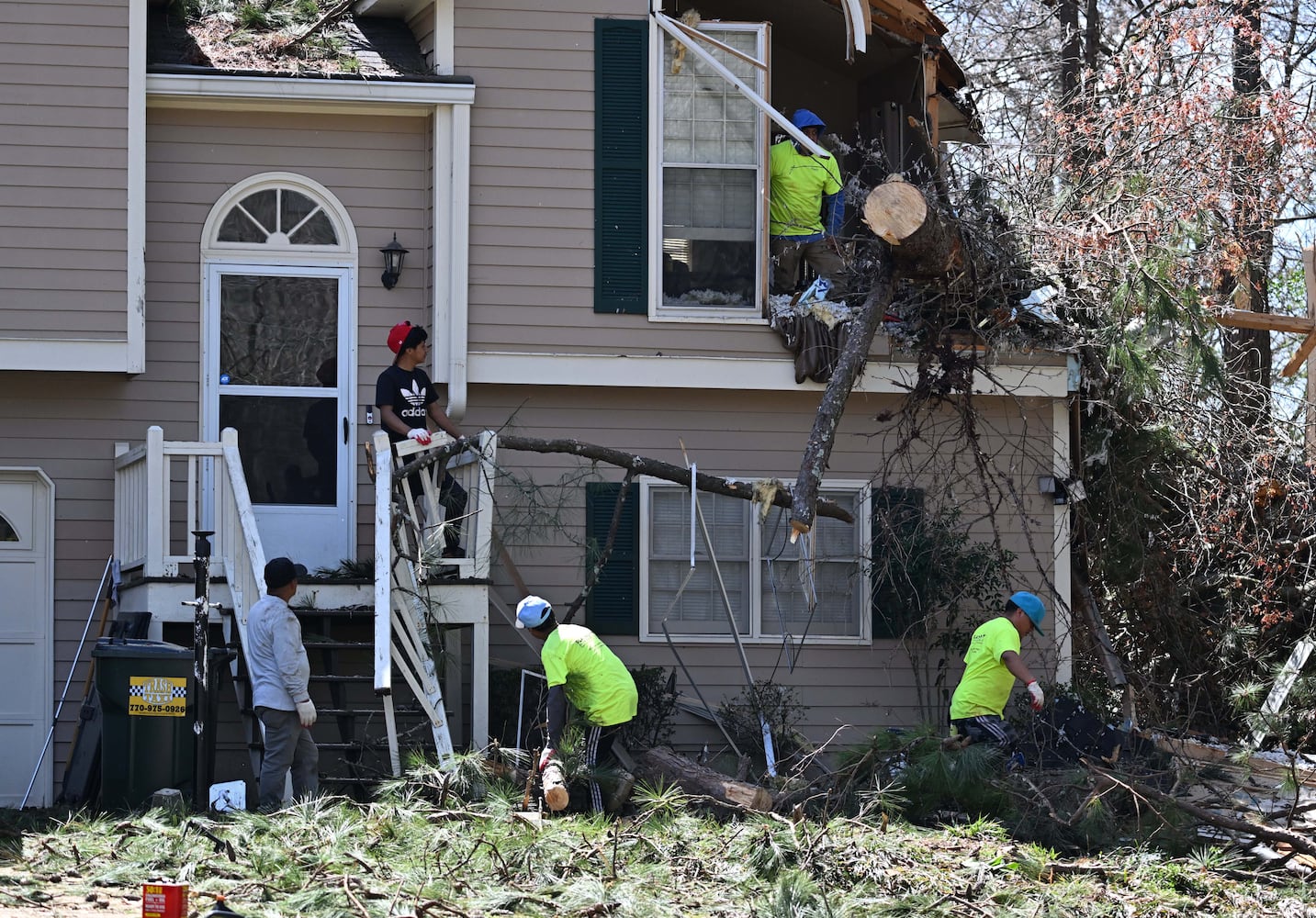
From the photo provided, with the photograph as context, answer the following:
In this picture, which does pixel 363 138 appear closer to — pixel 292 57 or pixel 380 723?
pixel 292 57

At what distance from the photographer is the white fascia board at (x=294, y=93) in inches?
452

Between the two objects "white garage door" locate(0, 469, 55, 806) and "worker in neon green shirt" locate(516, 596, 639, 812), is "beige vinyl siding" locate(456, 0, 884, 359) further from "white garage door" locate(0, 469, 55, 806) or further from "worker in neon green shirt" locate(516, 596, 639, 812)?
"white garage door" locate(0, 469, 55, 806)

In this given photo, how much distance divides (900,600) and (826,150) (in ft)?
11.0

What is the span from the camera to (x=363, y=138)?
1198cm

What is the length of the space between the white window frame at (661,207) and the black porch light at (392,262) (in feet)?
5.89

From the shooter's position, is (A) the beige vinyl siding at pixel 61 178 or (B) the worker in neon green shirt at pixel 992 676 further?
(A) the beige vinyl siding at pixel 61 178

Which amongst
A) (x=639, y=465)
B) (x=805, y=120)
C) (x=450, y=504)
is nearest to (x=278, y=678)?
(x=450, y=504)

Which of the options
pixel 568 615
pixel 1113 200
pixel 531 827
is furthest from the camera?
pixel 1113 200

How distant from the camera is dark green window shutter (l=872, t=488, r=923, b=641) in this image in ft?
38.7

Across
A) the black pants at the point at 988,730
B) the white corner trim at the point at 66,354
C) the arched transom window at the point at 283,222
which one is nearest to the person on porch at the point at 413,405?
the arched transom window at the point at 283,222

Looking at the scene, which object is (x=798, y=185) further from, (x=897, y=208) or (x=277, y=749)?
(x=277, y=749)

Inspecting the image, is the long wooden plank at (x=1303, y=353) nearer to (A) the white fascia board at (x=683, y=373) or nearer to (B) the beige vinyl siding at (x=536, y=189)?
(A) the white fascia board at (x=683, y=373)

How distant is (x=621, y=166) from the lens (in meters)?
12.0

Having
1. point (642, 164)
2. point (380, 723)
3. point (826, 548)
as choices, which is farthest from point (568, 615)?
point (642, 164)
